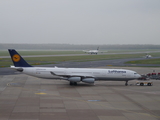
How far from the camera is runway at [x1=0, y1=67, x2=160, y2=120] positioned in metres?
26.9

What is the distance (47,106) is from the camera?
30.8m

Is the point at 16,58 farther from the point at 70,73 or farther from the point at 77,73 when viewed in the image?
the point at 77,73

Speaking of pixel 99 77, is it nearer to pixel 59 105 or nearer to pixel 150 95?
pixel 150 95

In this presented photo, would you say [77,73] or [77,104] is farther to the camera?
[77,73]

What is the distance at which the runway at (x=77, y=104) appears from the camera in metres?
26.9

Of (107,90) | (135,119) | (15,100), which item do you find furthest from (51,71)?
(135,119)

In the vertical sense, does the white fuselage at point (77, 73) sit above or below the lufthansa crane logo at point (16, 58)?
below

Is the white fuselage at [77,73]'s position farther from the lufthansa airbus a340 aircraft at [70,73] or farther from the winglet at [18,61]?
the winglet at [18,61]

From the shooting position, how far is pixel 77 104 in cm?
3228

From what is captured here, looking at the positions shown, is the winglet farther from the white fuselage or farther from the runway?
the runway

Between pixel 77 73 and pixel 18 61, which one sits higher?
pixel 18 61

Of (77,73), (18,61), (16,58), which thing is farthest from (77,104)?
(16,58)

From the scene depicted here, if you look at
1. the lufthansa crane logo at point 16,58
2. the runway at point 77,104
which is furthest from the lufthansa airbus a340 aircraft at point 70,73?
the runway at point 77,104

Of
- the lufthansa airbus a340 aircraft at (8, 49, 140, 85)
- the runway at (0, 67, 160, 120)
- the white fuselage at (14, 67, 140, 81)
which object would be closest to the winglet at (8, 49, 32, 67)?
the lufthansa airbus a340 aircraft at (8, 49, 140, 85)
